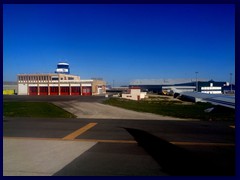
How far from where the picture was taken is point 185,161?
8.34 meters

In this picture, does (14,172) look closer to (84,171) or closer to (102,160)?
(84,171)

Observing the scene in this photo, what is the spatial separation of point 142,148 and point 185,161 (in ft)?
6.74

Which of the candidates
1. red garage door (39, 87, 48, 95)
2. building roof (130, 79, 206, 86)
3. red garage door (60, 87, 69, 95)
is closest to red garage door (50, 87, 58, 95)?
red garage door (39, 87, 48, 95)

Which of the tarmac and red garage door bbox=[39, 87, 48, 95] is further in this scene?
red garage door bbox=[39, 87, 48, 95]

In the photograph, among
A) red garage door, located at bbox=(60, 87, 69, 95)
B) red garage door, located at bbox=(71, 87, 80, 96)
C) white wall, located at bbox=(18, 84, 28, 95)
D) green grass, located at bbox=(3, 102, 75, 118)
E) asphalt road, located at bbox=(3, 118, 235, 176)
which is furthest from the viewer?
white wall, located at bbox=(18, 84, 28, 95)

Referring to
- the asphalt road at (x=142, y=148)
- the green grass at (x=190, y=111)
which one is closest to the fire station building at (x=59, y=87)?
the green grass at (x=190, y=111)

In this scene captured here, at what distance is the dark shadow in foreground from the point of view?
24.3ft

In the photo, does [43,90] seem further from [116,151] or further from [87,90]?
[116,151]

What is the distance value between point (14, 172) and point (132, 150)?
14.0 feet

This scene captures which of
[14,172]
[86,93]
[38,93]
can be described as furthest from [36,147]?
[38,93]

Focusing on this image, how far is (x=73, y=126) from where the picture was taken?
14.9m

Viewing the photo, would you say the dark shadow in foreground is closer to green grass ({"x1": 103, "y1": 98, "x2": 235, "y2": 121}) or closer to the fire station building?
green grass ({"x1": 103, "y1": 98, "x2": 235, "y2": 121})

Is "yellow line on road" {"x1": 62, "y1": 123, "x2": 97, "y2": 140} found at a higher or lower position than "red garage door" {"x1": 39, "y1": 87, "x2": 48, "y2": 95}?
lower

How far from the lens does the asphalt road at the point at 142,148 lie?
7495 mm
